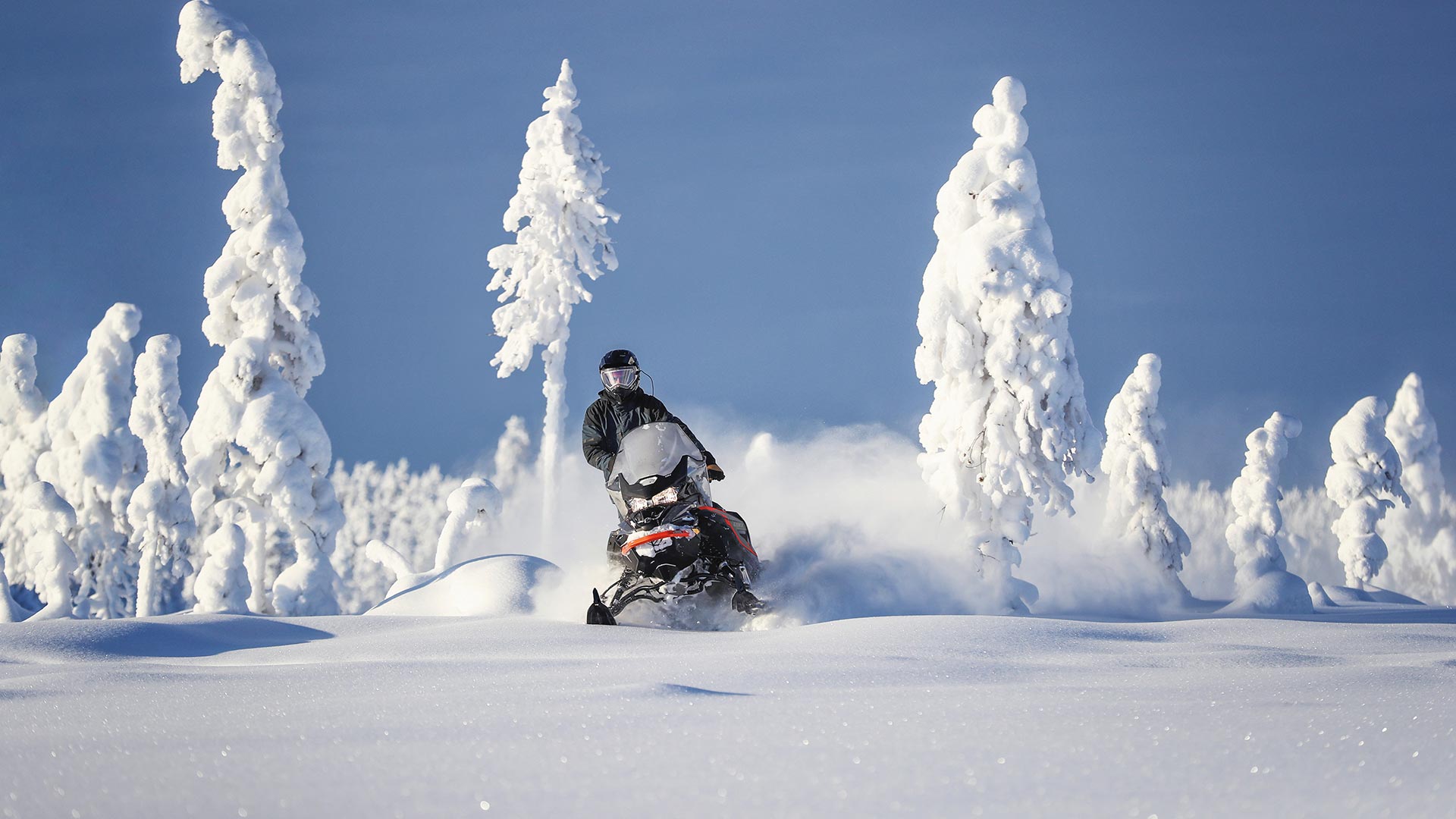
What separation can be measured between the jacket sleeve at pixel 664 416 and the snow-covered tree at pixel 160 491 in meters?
26.8

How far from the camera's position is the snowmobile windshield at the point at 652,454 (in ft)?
33.3

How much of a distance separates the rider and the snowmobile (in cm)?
73

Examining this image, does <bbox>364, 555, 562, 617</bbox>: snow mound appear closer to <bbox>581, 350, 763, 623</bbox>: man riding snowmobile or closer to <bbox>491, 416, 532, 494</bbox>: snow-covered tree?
<bbox>581, 350, 763, 623</bbox>: man riding snowmobile

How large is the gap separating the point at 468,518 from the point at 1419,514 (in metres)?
39.8

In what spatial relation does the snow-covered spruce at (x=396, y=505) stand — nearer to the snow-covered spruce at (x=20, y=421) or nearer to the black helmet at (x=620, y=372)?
the snow-covered spruce at (x=20, y=421)

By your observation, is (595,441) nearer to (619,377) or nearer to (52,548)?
(619,377)

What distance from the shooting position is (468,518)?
22234 millimetres

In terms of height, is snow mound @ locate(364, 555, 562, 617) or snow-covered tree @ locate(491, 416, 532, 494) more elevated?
snow-covered tree @ locate(491, 416, 532, 494)

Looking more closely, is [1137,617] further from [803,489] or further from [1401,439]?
[1401,439]

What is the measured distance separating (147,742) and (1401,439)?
49016 millimetres

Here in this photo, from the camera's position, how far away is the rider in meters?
11.3

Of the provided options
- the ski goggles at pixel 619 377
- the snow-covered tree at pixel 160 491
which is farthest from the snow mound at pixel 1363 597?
the snow-covered tree at pixel 160 491

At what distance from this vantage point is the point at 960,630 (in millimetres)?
7637

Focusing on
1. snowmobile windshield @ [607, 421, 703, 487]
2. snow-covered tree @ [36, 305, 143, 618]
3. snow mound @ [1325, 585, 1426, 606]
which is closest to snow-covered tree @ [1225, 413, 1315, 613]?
snow mound @ [1325, 585, 1426, 606]
